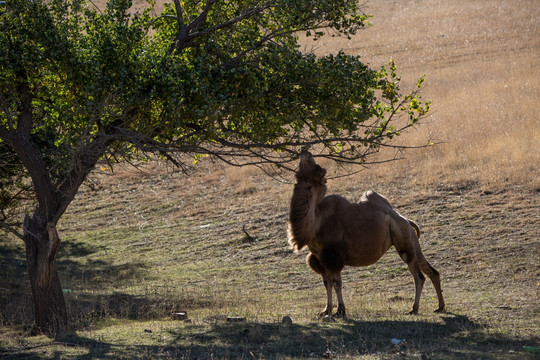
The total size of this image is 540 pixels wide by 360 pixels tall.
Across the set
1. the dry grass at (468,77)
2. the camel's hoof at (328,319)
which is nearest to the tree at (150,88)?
the dry grass at (468,77)

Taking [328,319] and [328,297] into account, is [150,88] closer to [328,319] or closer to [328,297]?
[328,297]

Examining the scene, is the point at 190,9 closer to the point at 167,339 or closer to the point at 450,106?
the point at 167,339

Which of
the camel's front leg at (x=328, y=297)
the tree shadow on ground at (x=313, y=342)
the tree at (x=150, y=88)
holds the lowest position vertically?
the tree shadow on ground at (x=313, y=342)

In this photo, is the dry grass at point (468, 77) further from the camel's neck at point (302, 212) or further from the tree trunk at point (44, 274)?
the tree trunk at point (44, 274)

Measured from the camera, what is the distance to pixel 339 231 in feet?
41.1

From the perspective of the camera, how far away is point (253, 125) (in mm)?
13336

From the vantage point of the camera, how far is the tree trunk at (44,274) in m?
12.3

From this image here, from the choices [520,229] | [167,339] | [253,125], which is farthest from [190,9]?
[520,229]

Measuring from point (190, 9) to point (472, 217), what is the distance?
11109 mm

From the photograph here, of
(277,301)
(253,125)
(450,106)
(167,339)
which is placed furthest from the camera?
(450,106)

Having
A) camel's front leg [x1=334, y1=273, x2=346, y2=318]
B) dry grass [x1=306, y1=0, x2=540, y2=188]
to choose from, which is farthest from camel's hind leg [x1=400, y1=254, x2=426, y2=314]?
dry grass [x1=306, y1=0, x2=540, y2=188]

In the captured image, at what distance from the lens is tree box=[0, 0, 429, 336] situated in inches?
466

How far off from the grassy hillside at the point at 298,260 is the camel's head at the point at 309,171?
206 centimetres

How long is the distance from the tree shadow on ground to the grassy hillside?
40 mm
